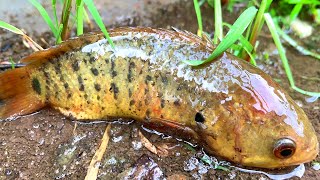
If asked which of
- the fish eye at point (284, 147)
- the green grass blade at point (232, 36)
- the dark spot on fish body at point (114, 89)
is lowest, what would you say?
the fish eye at point (284, 147)

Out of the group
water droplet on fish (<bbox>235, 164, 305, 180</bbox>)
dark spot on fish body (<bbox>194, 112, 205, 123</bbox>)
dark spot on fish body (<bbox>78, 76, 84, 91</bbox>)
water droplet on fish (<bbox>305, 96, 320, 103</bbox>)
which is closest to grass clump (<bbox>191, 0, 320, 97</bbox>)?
water droplet on fish (<bbox>305, 96, 320, 103</bbox>)

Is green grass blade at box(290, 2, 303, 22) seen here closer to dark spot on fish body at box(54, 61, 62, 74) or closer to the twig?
the twig

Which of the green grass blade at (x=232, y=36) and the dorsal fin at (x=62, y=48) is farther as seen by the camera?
the dorsal fin at (x=62, y=48)

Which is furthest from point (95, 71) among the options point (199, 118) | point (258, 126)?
point (258, 126)

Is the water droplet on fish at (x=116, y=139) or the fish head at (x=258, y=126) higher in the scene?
the fish head at (x=258, y=126)

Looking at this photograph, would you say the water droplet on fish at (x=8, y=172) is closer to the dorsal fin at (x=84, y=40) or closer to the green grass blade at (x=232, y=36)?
the dorsal fin at (x=84, y=40)

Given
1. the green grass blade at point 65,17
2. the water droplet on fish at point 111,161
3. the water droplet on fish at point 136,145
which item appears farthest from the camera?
the green grass blade at point 65,17

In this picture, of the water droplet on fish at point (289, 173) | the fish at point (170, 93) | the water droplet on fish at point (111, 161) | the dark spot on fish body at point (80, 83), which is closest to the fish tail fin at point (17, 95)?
the fish at point (170, 93)

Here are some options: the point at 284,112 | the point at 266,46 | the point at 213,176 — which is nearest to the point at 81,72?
the point at 213,176

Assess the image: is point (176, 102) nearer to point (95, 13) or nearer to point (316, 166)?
point (95, 13)
